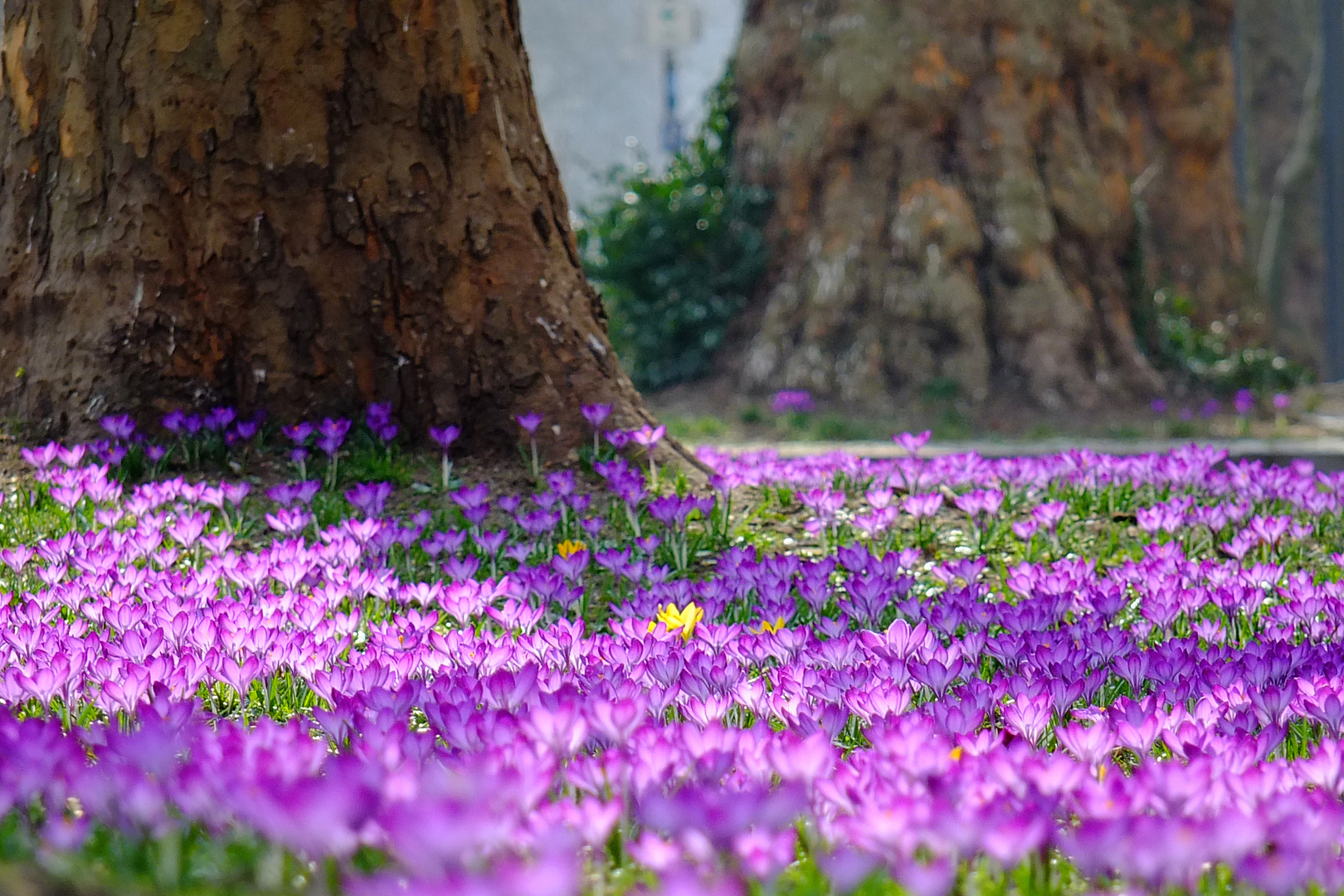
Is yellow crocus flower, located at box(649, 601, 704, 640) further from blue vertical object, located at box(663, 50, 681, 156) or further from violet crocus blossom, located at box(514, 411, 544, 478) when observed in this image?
blue vertical object, located at box(663, 50, 681, 156)

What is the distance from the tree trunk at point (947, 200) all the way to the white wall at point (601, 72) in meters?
24.0

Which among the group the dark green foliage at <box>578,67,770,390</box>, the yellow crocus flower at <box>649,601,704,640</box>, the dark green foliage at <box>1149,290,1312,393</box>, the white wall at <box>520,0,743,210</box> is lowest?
the yellow crocus flower at <box>649,601,704,640</box>

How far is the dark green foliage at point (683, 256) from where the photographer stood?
931 centimetres

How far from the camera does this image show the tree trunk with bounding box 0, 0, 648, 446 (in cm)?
351

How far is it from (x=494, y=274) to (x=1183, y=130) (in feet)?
29.5

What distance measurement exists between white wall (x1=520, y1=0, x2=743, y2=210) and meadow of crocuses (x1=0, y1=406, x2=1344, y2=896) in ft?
98.6

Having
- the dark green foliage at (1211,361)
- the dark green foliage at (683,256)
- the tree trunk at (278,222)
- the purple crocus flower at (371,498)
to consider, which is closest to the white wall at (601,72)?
the dark green foliage at (683,256)

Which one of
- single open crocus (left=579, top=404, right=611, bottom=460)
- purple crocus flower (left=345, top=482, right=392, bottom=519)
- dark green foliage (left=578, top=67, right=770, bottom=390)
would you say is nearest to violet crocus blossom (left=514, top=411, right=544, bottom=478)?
single open crocus (left=579, top=404, right=611, bottom=460)

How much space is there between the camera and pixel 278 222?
11.7ft

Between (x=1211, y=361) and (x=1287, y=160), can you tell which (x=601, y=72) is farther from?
(x=1211, y=361)

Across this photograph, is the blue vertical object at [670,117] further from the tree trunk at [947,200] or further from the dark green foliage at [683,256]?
the tree trunk at [947,200]

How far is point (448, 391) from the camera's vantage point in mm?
3680

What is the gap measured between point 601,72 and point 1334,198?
85.1ft

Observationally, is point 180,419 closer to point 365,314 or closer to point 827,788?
point 365,314
